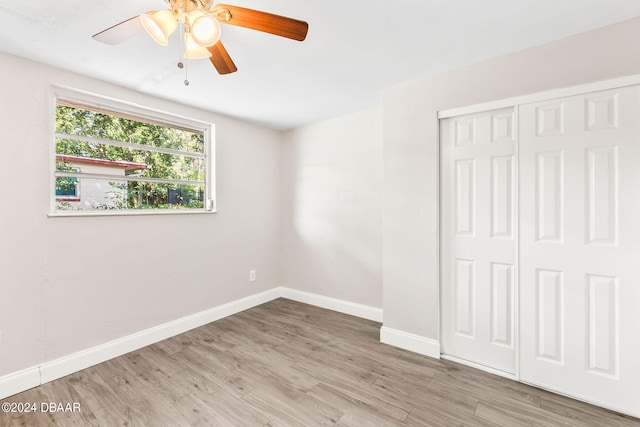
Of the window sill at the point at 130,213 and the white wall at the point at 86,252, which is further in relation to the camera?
the window sill at the point at 130,213

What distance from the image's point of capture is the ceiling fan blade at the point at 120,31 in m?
1.35

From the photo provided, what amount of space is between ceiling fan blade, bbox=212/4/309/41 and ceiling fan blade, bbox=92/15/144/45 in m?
0.39

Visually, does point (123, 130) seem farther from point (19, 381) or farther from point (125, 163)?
point (19, 381)

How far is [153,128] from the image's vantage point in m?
2.91

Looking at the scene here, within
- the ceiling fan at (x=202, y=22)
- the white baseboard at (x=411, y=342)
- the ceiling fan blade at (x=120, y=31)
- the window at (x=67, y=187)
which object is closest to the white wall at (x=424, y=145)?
the white baseboard at (x=411, y=342)

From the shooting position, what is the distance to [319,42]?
6.29 ft

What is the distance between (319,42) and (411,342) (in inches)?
98.2

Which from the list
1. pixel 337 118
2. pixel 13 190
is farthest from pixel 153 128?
pixel 337 118

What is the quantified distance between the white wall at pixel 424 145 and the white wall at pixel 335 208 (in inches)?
21.5

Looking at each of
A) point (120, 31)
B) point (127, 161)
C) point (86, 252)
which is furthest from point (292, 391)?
point (127, 161)

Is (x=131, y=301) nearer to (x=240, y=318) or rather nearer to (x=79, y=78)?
(x=240, y=318)

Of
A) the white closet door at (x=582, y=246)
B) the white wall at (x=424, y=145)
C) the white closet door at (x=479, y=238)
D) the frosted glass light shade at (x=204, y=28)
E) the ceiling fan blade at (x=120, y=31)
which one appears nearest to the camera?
the frosted glass light shade at (x=204, y=28)

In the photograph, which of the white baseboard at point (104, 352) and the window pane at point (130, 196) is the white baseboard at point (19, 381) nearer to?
the white baseboard at point (104, 352)

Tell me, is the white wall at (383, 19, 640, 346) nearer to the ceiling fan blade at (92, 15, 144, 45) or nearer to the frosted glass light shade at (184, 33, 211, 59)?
the frosted glass light shade at (184, 33, 211, 59)
